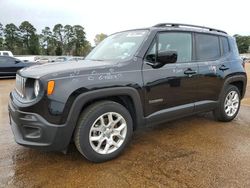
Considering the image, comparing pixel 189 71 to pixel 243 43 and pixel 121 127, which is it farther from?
pixel 243 43

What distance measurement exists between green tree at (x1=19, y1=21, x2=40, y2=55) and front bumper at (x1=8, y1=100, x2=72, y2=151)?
239ft

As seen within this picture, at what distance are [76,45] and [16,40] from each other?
662 inches

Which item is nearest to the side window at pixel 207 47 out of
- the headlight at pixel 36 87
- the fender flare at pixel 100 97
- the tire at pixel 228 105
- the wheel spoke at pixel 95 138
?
the tire at pixel 228 105

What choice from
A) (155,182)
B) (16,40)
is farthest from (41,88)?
(16,40)

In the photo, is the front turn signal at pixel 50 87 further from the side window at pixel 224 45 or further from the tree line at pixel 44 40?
the tree line at pixel 44 40

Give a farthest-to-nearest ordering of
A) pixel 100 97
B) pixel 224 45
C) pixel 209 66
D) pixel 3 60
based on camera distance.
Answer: pixel 3 60
pixel 224 45
pixel 209 66
pixel 100 97

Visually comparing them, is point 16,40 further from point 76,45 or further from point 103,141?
point 103,141

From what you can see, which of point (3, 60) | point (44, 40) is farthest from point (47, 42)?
point (3, 60)

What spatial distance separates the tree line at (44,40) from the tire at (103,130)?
66.5m

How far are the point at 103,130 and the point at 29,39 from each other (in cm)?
7686

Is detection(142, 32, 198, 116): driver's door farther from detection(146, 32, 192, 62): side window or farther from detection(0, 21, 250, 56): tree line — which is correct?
Answer: detection(0, 21, 250, 56): tree line

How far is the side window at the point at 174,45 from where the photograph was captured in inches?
153

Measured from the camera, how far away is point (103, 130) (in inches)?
134

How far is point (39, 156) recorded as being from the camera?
3607 millimetres
